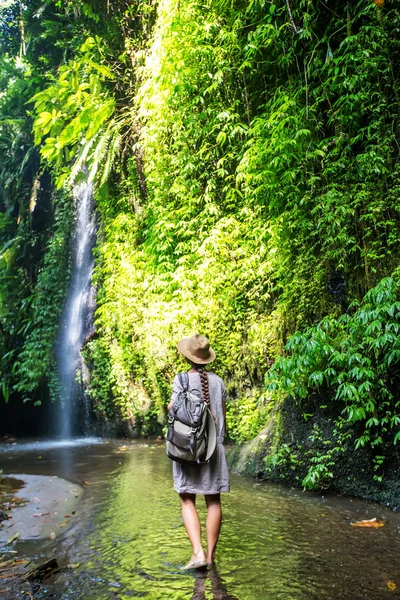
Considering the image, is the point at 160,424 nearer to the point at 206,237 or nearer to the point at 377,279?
the point at 206,237

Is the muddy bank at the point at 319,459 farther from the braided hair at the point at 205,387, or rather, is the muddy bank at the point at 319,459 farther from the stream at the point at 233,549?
the braided hair at the point at 205,387

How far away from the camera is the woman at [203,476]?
3225 millimetres

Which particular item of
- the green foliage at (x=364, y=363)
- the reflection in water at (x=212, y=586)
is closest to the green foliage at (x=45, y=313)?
the green foliage at (x=364, y=363)

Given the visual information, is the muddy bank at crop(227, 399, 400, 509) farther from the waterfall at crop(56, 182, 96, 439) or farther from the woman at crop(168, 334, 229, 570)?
the waterfall at crop(56, 182, 96, 439)

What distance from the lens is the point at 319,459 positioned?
504 cm

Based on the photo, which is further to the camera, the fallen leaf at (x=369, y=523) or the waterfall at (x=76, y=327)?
the waterfall at (x=76, y=327)

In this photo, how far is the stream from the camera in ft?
9.25

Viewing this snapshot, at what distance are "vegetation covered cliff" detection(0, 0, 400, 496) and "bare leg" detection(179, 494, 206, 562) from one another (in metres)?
1.92

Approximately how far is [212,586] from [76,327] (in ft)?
35.5

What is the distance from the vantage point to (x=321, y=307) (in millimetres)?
5930

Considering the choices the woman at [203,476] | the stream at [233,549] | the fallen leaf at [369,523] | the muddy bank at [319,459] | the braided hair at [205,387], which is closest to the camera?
the stream at [233,549]

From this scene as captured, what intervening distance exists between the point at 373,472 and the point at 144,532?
7.30ft

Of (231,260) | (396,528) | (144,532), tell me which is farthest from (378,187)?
(144,532)

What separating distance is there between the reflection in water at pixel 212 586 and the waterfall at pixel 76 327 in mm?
9916
